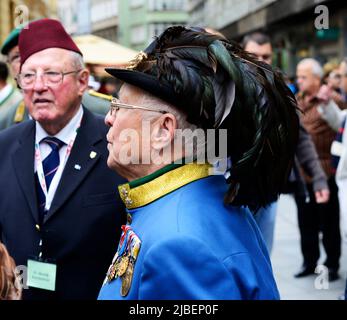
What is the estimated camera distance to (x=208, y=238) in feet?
5.64

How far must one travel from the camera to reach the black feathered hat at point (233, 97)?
5.94ft

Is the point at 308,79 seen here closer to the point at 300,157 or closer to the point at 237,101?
the point at 300,157

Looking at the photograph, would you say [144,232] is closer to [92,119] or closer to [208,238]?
[208,238]

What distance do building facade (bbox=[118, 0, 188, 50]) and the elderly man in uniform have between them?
64179 millimetres

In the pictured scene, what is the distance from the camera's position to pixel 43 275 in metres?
2.80

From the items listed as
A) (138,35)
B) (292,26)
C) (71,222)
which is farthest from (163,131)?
(138,35)

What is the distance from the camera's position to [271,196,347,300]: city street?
5.87 meters

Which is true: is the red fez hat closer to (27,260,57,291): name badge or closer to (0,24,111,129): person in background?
(0,24,111,129): person in background

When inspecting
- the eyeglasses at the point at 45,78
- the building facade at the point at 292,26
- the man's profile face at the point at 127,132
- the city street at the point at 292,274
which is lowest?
the city street at the point at 292,274

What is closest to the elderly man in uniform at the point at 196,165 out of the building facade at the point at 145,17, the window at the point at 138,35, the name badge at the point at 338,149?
the name badge at the point at 338,149

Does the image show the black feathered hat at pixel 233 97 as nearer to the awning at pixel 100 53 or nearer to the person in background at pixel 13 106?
the person in background at pixel 13 106

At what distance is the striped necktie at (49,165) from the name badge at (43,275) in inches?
7.9

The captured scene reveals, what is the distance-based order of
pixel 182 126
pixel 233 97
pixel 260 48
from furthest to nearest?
pixel 260 48, pixel 182 126, pixel 233 97

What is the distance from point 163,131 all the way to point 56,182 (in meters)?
1.13
